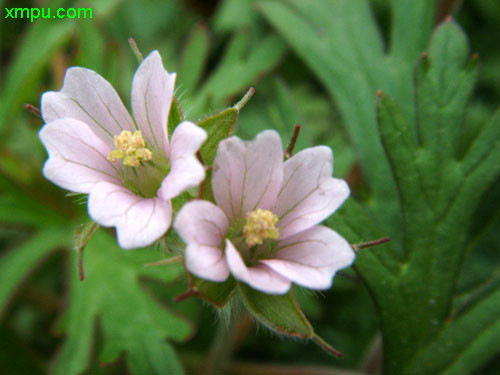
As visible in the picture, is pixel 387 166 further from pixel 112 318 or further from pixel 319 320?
pixel 112 318

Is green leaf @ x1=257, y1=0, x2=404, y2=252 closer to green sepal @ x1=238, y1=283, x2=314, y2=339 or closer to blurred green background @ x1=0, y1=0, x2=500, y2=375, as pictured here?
blurred green background @ x1=0, y1=0, x2=500, y2=375

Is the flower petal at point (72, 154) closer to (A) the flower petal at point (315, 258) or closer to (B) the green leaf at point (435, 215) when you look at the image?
(A) the flower petal at point (315, 258)

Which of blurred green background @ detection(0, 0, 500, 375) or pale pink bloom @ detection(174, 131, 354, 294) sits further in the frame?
blurred green background @ detection(0, 0, 500, 375)

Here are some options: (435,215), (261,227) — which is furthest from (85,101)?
(435,215)

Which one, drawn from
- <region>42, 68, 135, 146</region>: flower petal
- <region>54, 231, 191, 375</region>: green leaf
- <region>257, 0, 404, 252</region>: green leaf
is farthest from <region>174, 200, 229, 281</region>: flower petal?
<region>257, 0, 404, 252</region>: green leaf

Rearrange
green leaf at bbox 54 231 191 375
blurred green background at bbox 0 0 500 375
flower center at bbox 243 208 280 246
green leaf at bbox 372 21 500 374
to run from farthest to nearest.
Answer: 1. blurred green background at bbox 0 0 500 375
2. green leaf at bbox 54 231 191 375
3. green leaf at bbox 372 21 500 374
4. flower center at bbox 243 208 280 246

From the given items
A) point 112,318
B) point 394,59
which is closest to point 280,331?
point 112,318
